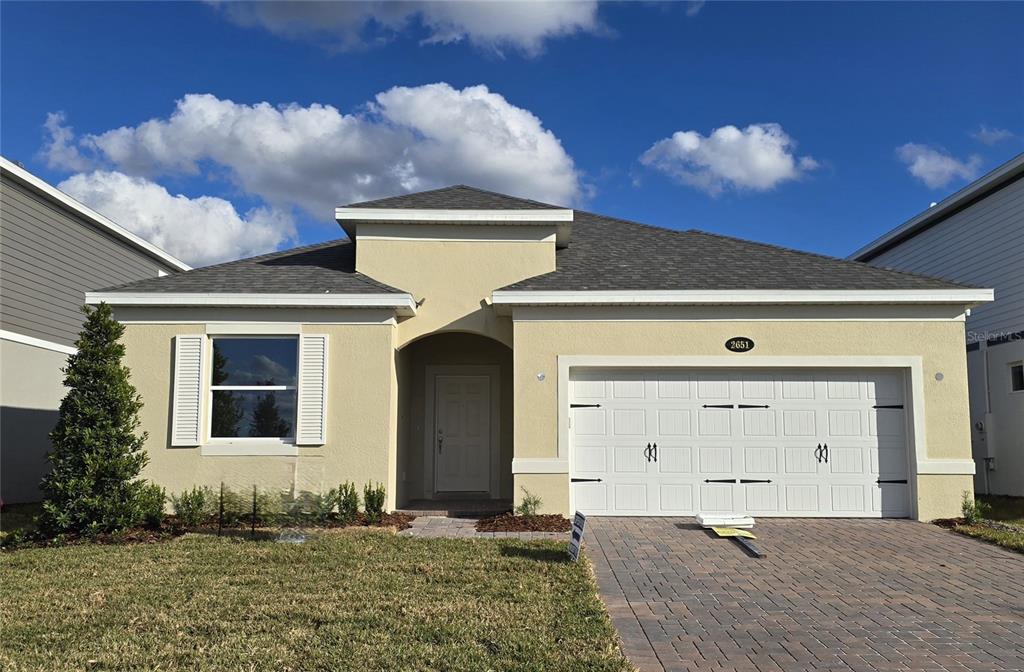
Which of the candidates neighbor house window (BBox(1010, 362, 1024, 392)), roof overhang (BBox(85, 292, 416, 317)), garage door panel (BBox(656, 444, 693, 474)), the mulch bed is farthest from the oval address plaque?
A: neighbor house window (BBox(1010, 362, 1024, 392))

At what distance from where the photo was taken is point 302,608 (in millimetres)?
6547

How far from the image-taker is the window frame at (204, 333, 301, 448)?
1183 centimetres

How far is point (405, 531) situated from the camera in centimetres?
1067

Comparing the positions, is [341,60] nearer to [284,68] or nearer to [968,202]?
[284,68]

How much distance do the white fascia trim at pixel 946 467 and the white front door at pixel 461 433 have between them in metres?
7.30

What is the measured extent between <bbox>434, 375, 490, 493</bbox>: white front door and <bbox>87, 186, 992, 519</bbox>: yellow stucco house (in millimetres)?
2327

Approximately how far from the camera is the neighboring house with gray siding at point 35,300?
14.7 m

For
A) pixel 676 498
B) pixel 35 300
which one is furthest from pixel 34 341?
pixel 676 498

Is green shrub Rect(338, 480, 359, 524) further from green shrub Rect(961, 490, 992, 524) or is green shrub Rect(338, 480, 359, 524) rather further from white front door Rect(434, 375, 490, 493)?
green shrub Rect(961, 490, 992, 524)

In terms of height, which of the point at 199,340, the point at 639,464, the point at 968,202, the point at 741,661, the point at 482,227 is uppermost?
the point at 968,202

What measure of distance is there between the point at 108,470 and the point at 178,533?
48.4 inches

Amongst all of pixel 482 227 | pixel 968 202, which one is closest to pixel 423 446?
pixel 482 227

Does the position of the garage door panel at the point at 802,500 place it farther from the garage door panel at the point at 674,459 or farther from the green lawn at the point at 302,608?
the green lawn at the point at 302,608

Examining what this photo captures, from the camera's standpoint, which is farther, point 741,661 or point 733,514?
point 733,514
